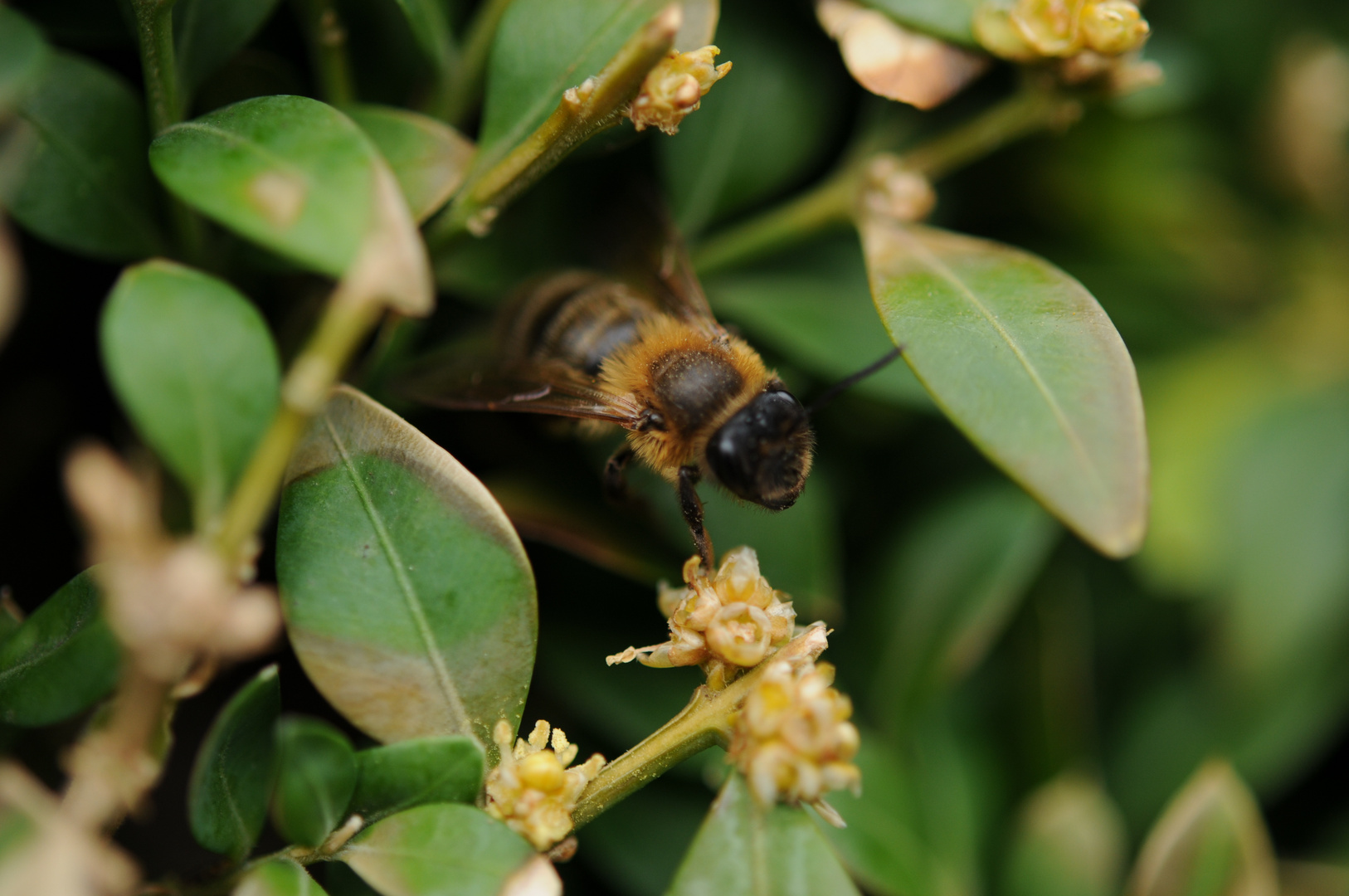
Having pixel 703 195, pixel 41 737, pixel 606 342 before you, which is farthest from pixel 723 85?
pixel 41 737

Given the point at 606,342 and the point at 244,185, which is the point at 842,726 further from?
the point at 606,342

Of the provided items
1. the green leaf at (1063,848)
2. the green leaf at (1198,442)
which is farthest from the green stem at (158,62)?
the green leaf at (1198,442)

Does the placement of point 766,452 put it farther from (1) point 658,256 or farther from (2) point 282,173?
(2) point 282,173

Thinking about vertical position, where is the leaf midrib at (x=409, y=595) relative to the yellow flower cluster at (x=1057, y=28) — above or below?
below

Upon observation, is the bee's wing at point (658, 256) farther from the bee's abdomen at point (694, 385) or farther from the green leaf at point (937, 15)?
the green leaf at point (937, 15)

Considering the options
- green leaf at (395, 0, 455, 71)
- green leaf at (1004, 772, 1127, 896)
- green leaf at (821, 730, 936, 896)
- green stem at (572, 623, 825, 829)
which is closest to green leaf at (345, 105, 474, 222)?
green leaf at (395, 0, 455, 71)

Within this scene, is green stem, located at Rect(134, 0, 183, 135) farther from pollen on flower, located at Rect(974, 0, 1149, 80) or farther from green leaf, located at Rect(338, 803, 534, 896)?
pollen on flower, located at Rect(974, 0, 1149, 80)

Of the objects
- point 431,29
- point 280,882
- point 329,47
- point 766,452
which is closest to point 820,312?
point 766,452
